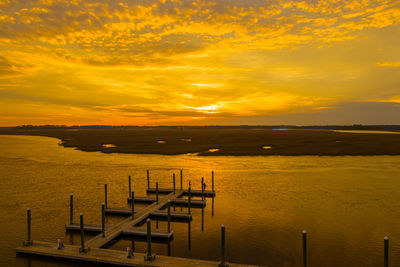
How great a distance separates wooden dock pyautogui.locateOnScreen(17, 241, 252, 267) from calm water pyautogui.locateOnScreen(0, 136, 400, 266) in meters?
0.48

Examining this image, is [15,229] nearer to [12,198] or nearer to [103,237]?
[103,237]

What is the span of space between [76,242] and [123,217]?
530cm

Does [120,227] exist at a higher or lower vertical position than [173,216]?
higher

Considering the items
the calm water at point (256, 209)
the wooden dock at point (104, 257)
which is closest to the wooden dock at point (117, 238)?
the wooden dock at point (104, 257)

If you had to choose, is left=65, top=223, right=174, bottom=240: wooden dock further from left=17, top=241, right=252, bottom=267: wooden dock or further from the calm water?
left=17, top=241, right=252, bottom=267: wooden dock

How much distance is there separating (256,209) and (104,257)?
12.8 metres

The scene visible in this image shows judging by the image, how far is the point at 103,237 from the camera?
16.8m

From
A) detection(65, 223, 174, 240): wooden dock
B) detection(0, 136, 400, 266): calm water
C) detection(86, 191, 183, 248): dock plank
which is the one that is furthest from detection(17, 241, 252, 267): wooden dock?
detection(65, 223, 174, 240): wooden dock

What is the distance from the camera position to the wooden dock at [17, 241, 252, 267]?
1354 cm

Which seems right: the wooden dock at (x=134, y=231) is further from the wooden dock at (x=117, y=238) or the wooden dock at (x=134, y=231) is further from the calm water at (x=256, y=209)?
the calm water at (x=256, y=209)

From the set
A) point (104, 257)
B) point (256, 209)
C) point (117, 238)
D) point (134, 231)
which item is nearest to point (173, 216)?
point (134, 231)

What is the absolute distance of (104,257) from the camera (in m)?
14.3

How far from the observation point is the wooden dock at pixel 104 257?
13.5 meters

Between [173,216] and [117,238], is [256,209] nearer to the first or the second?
[173,216]
